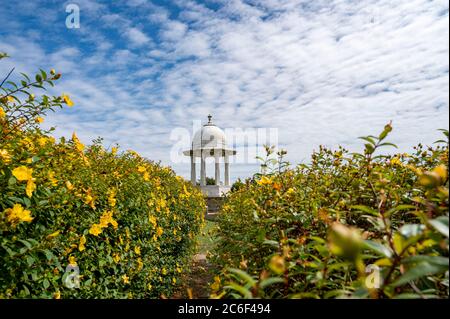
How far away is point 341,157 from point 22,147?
214 cm

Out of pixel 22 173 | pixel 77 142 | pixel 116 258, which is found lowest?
pixel 116 258

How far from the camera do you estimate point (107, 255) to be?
2.60 metres

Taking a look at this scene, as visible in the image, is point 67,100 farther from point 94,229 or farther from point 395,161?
point 395,161

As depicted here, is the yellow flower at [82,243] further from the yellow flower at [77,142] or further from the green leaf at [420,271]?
the green leaf at [420,271]

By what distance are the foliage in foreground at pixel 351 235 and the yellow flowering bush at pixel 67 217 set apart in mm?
1009

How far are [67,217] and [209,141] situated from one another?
57.5 ft

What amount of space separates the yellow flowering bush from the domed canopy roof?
1553cm

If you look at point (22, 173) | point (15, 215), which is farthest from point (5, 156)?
point (15, 215)

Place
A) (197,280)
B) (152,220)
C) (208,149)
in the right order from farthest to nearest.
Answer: (208,149)
(197,280)
(152,220)

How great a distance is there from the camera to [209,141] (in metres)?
19.6

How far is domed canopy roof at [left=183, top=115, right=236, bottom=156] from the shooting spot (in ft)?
64.1
